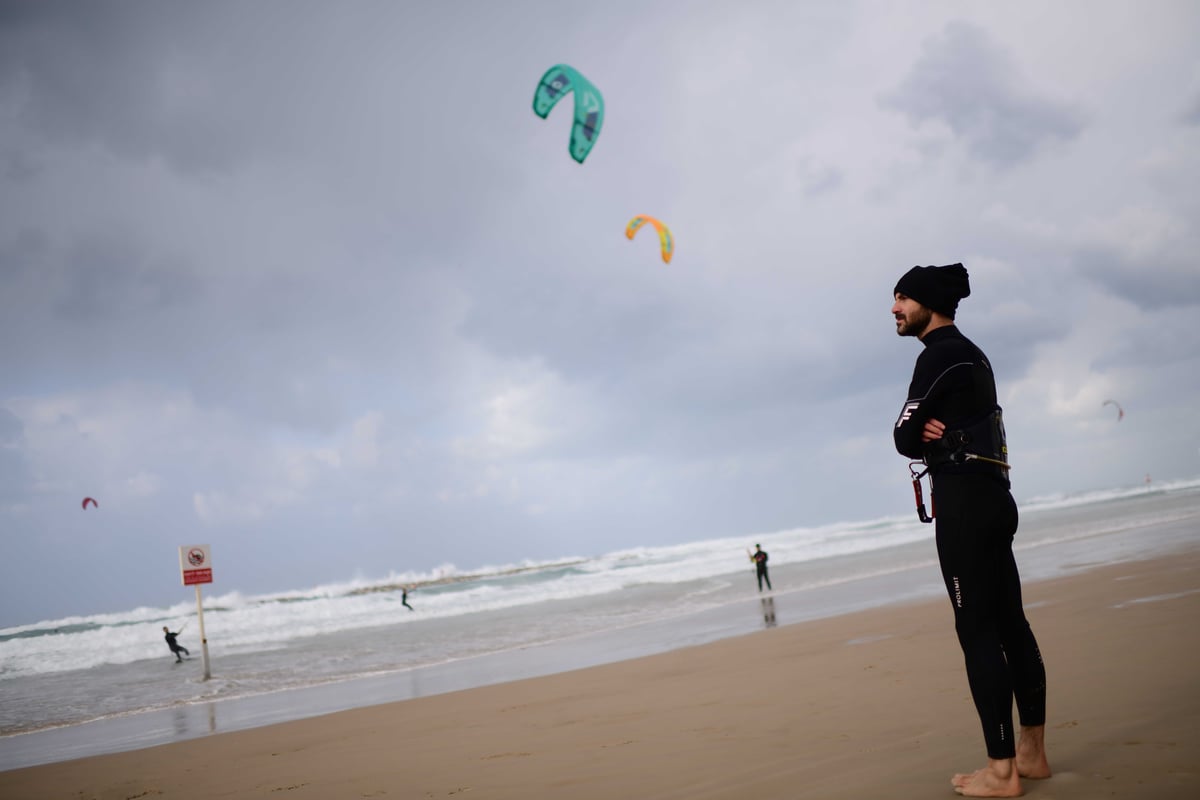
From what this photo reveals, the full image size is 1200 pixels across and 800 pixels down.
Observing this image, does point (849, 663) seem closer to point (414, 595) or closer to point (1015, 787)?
point (1015, 787)

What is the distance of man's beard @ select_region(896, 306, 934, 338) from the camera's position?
293 cm

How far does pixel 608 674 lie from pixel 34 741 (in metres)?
6.83

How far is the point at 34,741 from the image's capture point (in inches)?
349

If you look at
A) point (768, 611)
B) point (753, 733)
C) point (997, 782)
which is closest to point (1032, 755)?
point (997, 782)

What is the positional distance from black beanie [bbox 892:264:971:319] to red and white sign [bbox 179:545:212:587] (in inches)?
511

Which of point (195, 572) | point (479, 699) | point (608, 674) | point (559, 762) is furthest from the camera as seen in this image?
point (195, 572)

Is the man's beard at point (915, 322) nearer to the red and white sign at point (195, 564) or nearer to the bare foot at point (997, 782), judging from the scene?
the bare foot at point (997, 782)

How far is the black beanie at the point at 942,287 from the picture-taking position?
2.89m

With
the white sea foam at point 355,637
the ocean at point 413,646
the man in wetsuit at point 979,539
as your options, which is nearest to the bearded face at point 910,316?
the man in wetsuit at point 979,539

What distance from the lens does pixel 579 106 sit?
15.6 m

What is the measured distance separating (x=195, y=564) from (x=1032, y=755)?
13.6 metres

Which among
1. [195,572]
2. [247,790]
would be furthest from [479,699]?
[195,572]

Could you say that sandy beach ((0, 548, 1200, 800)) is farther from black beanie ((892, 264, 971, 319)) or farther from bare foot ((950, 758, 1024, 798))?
black beanie ((892, 264, 971, 319))

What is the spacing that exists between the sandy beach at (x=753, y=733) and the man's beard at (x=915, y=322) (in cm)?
170
